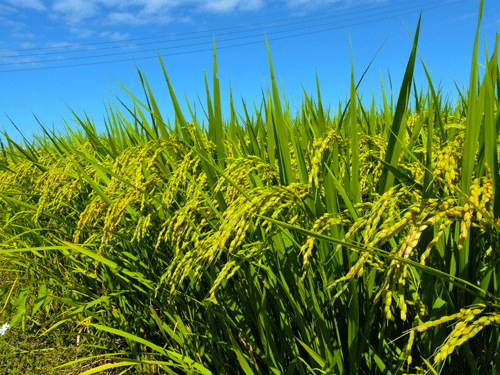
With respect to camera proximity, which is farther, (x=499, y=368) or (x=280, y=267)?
(x=280, y=267)

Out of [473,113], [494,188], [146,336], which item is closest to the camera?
[494,188]

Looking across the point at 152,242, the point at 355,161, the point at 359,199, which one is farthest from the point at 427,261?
the point at 152,242

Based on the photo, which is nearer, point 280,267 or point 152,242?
point 280,267

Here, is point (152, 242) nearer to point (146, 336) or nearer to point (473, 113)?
point (146, 336)

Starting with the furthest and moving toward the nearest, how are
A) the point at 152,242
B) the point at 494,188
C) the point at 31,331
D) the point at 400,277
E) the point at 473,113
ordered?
1. the point at 31,331
2. the point at 152,242
3. the point at 473,113
4. the point at 494,188
5. the point at 400,277

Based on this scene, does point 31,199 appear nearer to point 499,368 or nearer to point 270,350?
point 270,350

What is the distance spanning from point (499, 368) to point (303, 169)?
0.85 meters

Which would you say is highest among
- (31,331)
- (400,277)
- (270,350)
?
(400,277)

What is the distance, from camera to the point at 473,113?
0.91 meters

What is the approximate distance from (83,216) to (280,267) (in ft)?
3.25

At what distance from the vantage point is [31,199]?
2932 millimetres

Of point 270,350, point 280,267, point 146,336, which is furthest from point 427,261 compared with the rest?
point 146,336

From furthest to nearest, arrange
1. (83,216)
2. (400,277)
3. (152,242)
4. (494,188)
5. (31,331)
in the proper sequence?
(31,331) < (152,242) < (83,216) < (494,188) < (400,277)

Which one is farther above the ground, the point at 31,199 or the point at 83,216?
the point at 31,199
